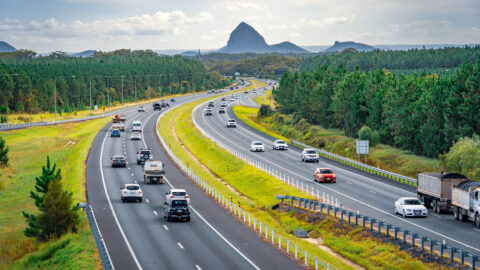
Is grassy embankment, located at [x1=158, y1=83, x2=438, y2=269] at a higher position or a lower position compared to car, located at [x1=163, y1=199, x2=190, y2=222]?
lower

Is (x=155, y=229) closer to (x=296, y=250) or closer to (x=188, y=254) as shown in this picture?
(x=188, y=254)

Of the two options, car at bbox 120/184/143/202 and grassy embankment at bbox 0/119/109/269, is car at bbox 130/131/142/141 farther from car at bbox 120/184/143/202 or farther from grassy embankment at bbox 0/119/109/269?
car at bbox 120/184/143/202

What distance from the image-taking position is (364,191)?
2370 inches

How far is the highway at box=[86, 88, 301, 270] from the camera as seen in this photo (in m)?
35.2

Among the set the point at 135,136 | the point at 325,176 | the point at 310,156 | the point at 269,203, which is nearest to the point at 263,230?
the point at 269,203

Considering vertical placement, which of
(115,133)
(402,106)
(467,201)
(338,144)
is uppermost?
(402,106)

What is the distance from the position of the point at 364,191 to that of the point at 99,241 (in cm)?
2982

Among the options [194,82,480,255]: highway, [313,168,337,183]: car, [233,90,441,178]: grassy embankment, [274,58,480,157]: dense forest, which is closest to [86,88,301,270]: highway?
[194,82,480,255]: highway

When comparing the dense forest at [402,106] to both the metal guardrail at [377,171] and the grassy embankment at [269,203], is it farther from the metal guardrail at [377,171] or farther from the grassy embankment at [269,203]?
the grassy embankment at [269,203]

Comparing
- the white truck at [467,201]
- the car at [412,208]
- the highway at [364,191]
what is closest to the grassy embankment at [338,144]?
the highway at [364,191]

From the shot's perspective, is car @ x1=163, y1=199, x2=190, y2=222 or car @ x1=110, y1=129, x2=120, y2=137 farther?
car @ x1=110, y1=129, x2=120, y2=137

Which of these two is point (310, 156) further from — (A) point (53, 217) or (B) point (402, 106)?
(A) point (53, 217)

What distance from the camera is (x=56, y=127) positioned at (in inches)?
5039

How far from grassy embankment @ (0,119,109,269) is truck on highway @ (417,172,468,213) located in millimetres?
25380
